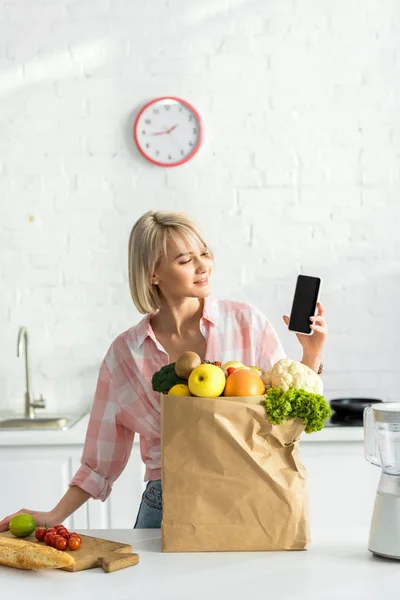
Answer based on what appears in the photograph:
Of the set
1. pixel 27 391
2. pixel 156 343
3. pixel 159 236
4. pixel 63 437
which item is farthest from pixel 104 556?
pixel 27 391

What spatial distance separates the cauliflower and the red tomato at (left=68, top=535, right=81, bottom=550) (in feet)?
1.36

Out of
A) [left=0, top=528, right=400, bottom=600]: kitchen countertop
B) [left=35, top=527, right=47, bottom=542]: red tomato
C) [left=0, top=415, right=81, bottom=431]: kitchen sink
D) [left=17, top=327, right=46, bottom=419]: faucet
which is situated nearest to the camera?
[left=0, top=528, right=400, bottom=600]: kitchen countertop

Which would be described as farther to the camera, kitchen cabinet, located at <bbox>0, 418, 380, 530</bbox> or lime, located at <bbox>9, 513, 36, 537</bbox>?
kitchen cabinet, located at <bbox>0, 418, 380, 530</bbox>

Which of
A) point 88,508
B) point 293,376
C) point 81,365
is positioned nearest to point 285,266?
point 81,365

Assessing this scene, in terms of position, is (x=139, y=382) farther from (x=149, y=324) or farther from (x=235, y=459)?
(x=235, y=459)

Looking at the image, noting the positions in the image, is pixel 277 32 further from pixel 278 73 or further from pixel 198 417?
pixel 198 417

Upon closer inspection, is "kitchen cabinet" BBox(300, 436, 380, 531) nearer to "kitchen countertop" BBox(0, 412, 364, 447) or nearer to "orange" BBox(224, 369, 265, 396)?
"kitchen countertop" BBox(0, 412, 364, 447)

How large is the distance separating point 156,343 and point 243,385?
0.49 m

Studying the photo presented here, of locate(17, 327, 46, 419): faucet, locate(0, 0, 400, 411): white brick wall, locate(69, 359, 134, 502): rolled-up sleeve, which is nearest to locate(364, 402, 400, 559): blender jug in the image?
locate(69, 359, 134, 502): rolled-up sleeve

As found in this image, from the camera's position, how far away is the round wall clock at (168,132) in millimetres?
3268

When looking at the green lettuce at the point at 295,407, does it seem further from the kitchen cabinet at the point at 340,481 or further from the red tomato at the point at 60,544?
the kitchen cabinet at the point at 340,481

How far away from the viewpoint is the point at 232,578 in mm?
1236

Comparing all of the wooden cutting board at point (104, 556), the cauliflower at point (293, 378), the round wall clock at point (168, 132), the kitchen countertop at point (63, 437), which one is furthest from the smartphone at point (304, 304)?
the round wall clock at point (168, 132)

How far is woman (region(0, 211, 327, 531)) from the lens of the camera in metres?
1.71
